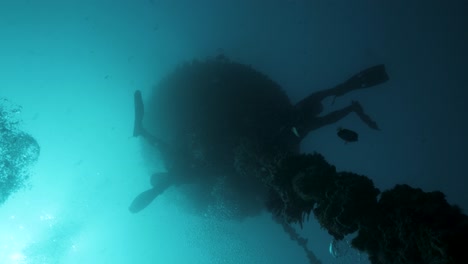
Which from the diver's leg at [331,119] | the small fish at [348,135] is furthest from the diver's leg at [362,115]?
the small fish at [348,135]

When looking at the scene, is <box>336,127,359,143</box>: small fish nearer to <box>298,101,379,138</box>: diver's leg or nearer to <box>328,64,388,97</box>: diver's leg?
<box>298,101,379,138</box>: diver's leg

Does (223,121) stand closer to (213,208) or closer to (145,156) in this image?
(213,208)

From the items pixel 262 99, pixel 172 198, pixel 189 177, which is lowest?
pixel 172 198

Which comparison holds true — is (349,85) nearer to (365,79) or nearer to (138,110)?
(365,79)

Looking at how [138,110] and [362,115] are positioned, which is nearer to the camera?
[362,115]

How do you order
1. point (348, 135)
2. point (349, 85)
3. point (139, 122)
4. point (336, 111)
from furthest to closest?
point (139, 122), point (349, 85), point (336, 111), point (348, 135)

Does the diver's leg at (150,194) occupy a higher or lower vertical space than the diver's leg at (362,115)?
lower

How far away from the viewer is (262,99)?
715 inches

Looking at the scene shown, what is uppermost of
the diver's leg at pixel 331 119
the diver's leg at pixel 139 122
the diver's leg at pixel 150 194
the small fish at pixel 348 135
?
the small fish at pixel 348 135

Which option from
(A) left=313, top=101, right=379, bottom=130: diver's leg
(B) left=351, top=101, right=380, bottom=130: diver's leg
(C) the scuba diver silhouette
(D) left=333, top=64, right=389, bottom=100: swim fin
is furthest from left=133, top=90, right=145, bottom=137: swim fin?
(B) left=351, top=101, right=380, bottom=130: diver's leg

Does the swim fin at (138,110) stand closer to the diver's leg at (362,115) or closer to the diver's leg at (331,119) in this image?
the diver's leg at (331,119)

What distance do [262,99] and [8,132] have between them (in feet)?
61.1

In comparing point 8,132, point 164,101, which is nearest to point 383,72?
point 164,101

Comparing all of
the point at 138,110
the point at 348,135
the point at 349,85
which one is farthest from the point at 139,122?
the point at 348,135
